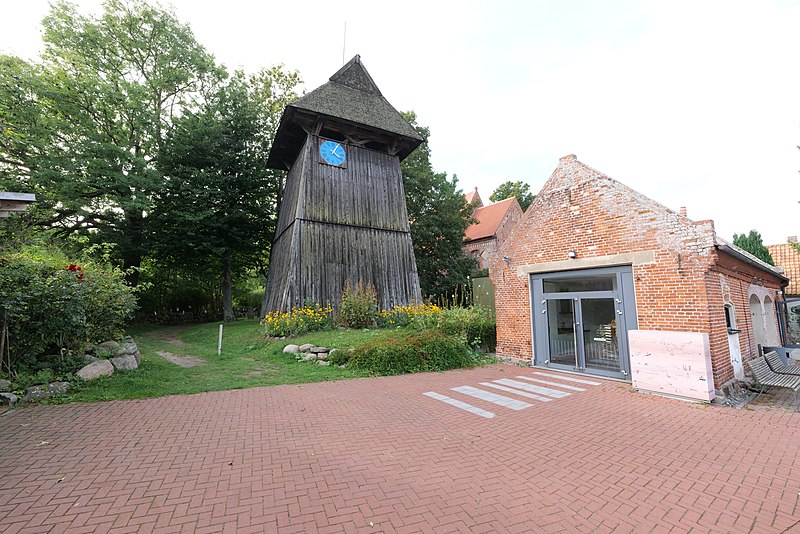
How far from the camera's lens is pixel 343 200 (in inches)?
592


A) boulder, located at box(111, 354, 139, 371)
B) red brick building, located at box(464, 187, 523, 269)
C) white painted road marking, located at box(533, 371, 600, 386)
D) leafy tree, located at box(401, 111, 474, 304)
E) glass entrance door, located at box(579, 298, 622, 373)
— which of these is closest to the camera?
boulder, located at box(111, 354, 139, 371)

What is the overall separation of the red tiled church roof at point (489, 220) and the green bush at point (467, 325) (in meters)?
18.5

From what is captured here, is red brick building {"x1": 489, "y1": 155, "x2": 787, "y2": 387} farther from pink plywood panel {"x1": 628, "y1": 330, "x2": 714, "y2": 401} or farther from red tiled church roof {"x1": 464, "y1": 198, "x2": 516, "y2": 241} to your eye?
red tiled church roof {"x1": 464, "y1": 198, "x2": 516, "y2": 241}

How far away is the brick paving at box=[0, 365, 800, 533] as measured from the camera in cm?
275

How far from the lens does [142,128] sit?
797 inches

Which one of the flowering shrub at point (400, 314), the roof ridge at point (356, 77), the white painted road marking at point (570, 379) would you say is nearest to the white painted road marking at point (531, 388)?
the white painted road marking at point (570, 379)

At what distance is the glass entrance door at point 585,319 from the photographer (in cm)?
766

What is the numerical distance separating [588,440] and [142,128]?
25941 mm

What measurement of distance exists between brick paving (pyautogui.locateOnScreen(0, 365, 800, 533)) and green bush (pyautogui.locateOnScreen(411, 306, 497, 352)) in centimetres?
507

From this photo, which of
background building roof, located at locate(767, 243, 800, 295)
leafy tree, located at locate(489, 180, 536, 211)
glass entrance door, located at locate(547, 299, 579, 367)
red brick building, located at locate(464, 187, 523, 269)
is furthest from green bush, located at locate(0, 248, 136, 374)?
leafy tree, located at locate(489, 180, 536, 211)

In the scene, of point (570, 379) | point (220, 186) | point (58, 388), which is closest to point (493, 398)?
point (570, 379)

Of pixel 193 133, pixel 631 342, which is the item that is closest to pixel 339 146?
pixel 193 133

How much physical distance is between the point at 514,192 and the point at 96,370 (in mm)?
38629

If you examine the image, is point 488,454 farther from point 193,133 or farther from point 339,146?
point 193,133
